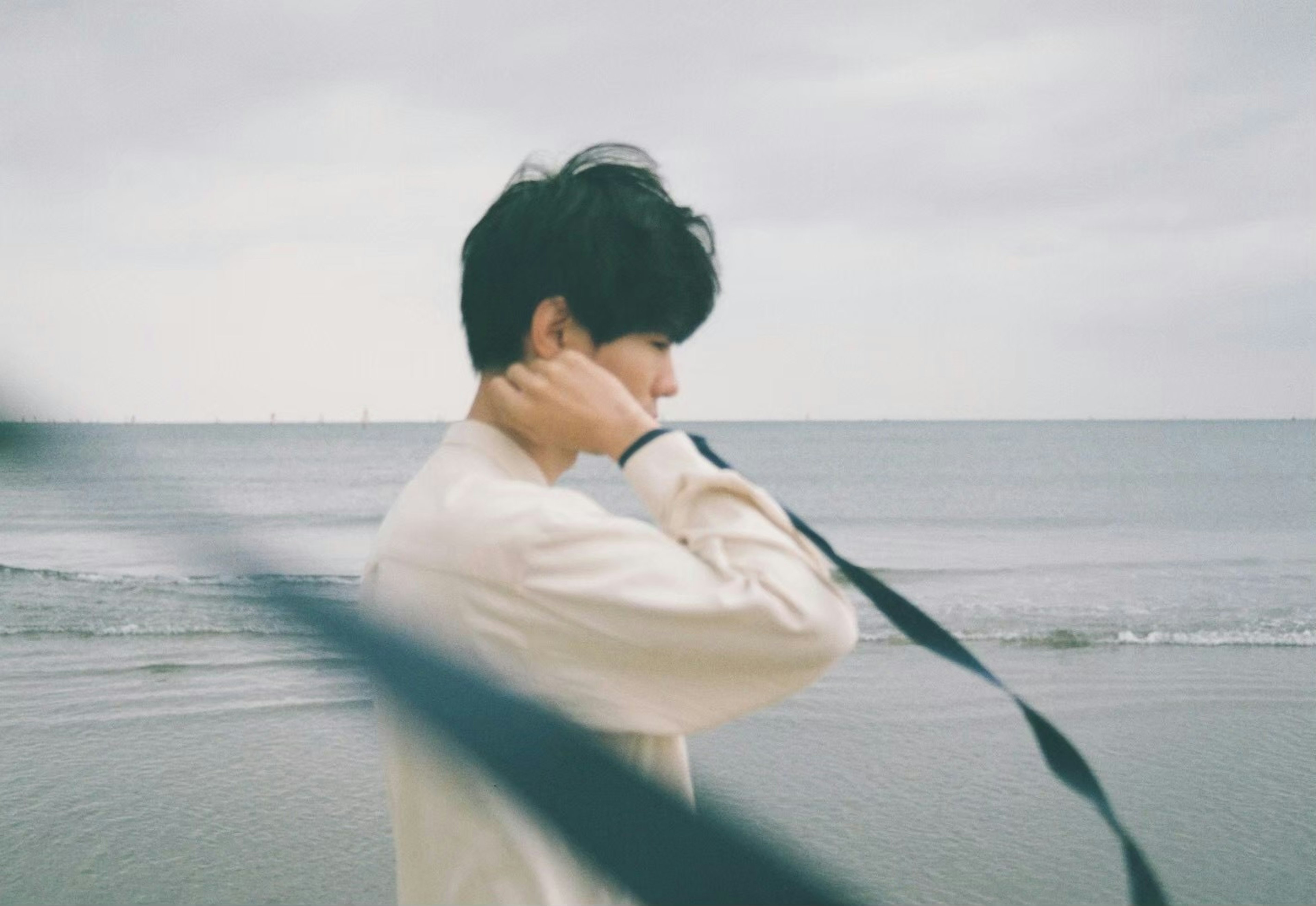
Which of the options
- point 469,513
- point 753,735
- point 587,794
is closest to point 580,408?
point 469,513

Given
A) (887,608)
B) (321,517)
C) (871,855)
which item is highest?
(887,608)

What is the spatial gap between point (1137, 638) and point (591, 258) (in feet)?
39.4

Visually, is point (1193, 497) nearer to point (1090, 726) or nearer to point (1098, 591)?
point (1098, 591)

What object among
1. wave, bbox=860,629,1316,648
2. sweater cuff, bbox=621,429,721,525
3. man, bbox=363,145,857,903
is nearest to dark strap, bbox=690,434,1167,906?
man, bbox=363,145,857,903

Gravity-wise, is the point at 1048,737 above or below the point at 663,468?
below

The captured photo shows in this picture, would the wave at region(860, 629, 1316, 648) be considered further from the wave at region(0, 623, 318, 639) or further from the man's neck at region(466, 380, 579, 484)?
the man's neck at region(466, 380, 579, 484)

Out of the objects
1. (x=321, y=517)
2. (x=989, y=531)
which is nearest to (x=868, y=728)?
(x=989, y=531)

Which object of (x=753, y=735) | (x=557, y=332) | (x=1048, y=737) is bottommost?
(x=753, y=735)

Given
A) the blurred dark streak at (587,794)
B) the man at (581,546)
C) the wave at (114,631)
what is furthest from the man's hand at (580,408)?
the wave at (114,631)

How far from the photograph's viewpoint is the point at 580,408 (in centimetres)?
127

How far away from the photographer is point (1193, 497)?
39406 millimetres

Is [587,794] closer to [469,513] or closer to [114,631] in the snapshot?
[469,513]

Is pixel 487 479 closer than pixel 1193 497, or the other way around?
pixel 487 479

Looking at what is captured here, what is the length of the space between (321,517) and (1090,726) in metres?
25.6
